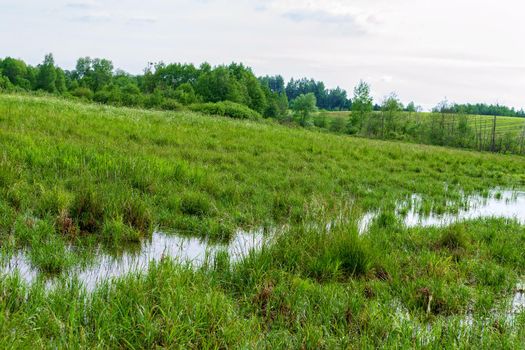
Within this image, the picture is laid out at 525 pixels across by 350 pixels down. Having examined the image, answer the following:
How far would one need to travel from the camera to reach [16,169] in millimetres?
7340

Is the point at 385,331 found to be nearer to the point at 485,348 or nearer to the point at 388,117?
the point at 485,348

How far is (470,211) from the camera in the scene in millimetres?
10422

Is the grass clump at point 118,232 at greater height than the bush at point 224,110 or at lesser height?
lesser

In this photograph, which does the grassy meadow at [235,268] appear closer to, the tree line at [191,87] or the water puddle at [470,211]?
the water puddle at [470,211]

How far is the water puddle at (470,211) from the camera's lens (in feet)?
28.1

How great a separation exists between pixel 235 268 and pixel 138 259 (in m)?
1.19

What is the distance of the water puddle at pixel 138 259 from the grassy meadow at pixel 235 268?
0.12 m

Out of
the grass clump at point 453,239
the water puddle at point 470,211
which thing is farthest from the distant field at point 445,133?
the grass clump at point 453,239

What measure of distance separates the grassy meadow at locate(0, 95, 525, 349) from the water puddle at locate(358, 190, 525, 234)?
327 millimetres

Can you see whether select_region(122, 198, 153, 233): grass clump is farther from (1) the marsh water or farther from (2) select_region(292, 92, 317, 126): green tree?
(2) select_region(292, 92, 317, 126): green tree

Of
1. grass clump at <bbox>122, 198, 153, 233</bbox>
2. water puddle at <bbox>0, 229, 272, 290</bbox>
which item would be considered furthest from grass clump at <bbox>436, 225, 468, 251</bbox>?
grass clump at <bbox>122, 198, 153, 233</bbox>

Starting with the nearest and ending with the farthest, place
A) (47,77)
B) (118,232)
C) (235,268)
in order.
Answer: (235,268) → (118,232) → (47,77)

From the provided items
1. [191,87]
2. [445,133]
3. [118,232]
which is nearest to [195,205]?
[118,232]

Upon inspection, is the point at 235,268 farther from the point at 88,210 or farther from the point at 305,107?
the point at 305,107
